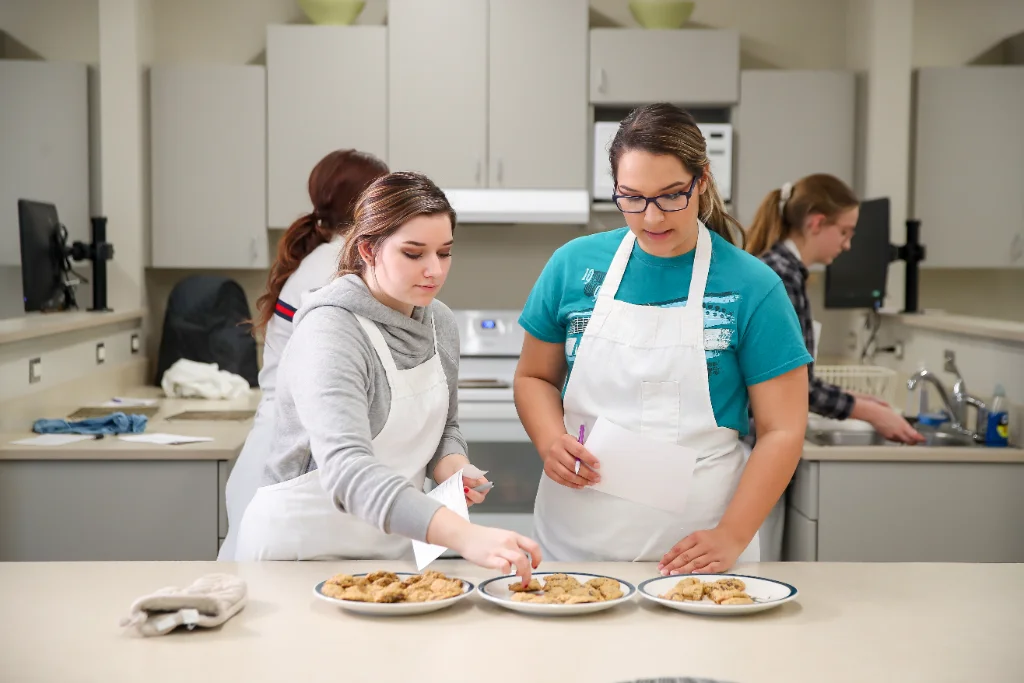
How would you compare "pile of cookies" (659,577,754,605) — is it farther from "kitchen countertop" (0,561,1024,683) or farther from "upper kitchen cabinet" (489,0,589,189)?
"upper kitchen cabinet" (489,0,589,189)

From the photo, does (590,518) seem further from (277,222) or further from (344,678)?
(277,222)

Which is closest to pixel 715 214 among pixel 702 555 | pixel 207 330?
pixel 702 555

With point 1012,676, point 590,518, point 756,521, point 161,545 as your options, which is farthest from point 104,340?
point 1012,676

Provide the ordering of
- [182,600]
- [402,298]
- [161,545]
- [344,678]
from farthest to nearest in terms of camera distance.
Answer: [161,545]
[402,298]
[182,600]
[344,678]

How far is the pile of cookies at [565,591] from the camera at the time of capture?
1.35 metres

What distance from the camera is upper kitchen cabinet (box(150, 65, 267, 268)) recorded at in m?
4.24

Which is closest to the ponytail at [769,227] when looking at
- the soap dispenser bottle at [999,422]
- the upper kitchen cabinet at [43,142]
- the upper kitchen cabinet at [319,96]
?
the soap dispenser bottle at [999,422]

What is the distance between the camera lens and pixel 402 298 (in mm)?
1553

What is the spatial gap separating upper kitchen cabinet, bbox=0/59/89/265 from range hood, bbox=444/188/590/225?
56.8 inches

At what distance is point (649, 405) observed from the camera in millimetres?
1774

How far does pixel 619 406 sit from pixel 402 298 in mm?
448

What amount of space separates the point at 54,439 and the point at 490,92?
7.10 feet

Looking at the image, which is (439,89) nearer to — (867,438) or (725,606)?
(867,438)

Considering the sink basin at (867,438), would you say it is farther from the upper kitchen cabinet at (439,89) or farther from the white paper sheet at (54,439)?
the white paper sheet at (54,439)
